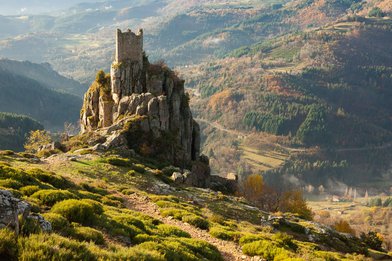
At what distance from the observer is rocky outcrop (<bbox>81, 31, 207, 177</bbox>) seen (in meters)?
76.6

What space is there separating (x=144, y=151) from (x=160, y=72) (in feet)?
84.3

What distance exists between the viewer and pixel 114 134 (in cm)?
7419

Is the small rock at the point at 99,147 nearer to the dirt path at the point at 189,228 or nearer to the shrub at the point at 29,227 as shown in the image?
the dirt path at the point at 189,228

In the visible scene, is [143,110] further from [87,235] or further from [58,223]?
[87,235]

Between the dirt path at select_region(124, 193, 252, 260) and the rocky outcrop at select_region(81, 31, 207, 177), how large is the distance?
29.7 metres

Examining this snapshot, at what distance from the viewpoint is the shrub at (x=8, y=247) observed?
14.4 meters

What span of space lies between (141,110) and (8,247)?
216ft

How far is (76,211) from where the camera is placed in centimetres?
2480

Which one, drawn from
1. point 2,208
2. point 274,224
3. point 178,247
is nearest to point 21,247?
point 2,208

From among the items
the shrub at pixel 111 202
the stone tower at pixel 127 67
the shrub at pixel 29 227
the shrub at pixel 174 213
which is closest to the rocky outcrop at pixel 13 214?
the shrub at pixel 29 227

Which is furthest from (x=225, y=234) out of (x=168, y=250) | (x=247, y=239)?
(x=168, y=250)

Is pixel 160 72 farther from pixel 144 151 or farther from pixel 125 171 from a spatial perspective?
pixel 125 171

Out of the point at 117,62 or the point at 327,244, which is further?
the point at 117,62

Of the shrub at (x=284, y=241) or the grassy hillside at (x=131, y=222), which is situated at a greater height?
the grassy hillside at (x=131, y=222)
